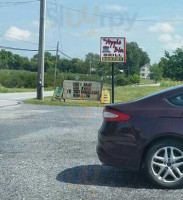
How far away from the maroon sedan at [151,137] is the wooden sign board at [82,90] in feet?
60.7

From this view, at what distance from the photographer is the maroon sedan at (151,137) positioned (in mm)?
5602

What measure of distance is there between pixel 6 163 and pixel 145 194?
8.99 ft

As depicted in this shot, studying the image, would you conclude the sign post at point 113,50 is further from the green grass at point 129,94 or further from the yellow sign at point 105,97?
the green grass at point 129,94

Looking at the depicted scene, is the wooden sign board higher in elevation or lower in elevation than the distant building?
lower

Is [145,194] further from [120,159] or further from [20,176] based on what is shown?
[20,176]

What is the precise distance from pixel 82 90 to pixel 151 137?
19192 mm

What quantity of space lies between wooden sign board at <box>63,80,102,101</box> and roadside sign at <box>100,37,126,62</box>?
1.75 metres

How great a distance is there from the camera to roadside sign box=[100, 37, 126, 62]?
23047 mm

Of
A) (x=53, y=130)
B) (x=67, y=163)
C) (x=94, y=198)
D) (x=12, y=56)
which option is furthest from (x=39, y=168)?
(x=12, y=56)

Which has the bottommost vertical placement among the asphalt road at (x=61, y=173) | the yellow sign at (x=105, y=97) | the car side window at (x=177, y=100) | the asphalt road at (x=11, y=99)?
the asphalt road at (x=11, y=99)

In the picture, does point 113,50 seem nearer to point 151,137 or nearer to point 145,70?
point 151,137

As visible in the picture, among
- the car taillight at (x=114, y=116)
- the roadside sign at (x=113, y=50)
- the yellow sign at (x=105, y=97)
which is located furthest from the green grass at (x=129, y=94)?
the car taillight at (x=114, y=116)

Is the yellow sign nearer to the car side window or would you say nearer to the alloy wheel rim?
the car side window

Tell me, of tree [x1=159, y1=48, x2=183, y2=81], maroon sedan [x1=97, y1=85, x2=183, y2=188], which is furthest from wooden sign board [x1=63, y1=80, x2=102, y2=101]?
tree [x1=159, y1=48, x2=183, y2=81]
